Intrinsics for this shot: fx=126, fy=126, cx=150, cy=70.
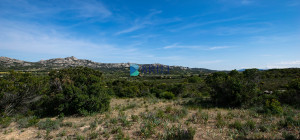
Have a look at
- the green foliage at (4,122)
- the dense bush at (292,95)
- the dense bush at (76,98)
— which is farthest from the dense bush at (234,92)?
the green foliage at (4,122)

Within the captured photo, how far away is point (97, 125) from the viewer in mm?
6238

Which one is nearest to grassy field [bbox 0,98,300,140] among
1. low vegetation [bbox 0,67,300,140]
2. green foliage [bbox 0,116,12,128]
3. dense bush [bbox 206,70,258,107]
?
low vegetation [bbox 0,67,300,140]

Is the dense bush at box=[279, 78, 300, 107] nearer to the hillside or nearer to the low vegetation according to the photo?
the low vegetation

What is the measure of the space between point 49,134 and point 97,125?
193cm

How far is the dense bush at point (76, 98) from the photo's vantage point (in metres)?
8.27

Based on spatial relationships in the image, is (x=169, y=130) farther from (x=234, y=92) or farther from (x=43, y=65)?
(x=43, y=65)

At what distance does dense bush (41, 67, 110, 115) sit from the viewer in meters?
8.27

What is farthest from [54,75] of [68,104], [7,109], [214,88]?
[214,88]

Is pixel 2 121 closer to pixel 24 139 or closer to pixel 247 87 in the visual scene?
pixel 24 139

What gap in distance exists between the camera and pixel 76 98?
815 centimetres

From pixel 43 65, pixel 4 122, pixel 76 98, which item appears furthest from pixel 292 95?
pixel 43 65

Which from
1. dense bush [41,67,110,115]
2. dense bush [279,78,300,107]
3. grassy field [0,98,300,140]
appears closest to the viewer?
grassy field [0,98,300,140]

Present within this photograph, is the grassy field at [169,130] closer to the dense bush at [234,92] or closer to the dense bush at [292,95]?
the dense bush at [234,92]

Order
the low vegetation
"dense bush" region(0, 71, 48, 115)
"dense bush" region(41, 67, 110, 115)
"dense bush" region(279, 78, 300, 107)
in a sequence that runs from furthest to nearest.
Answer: "dense bush" region(279, 78, 300, 107) < "dense bush" region(41, 67, 110, 115) < "dense bush" region(0, 71, 48, 115) < the low vegetation
